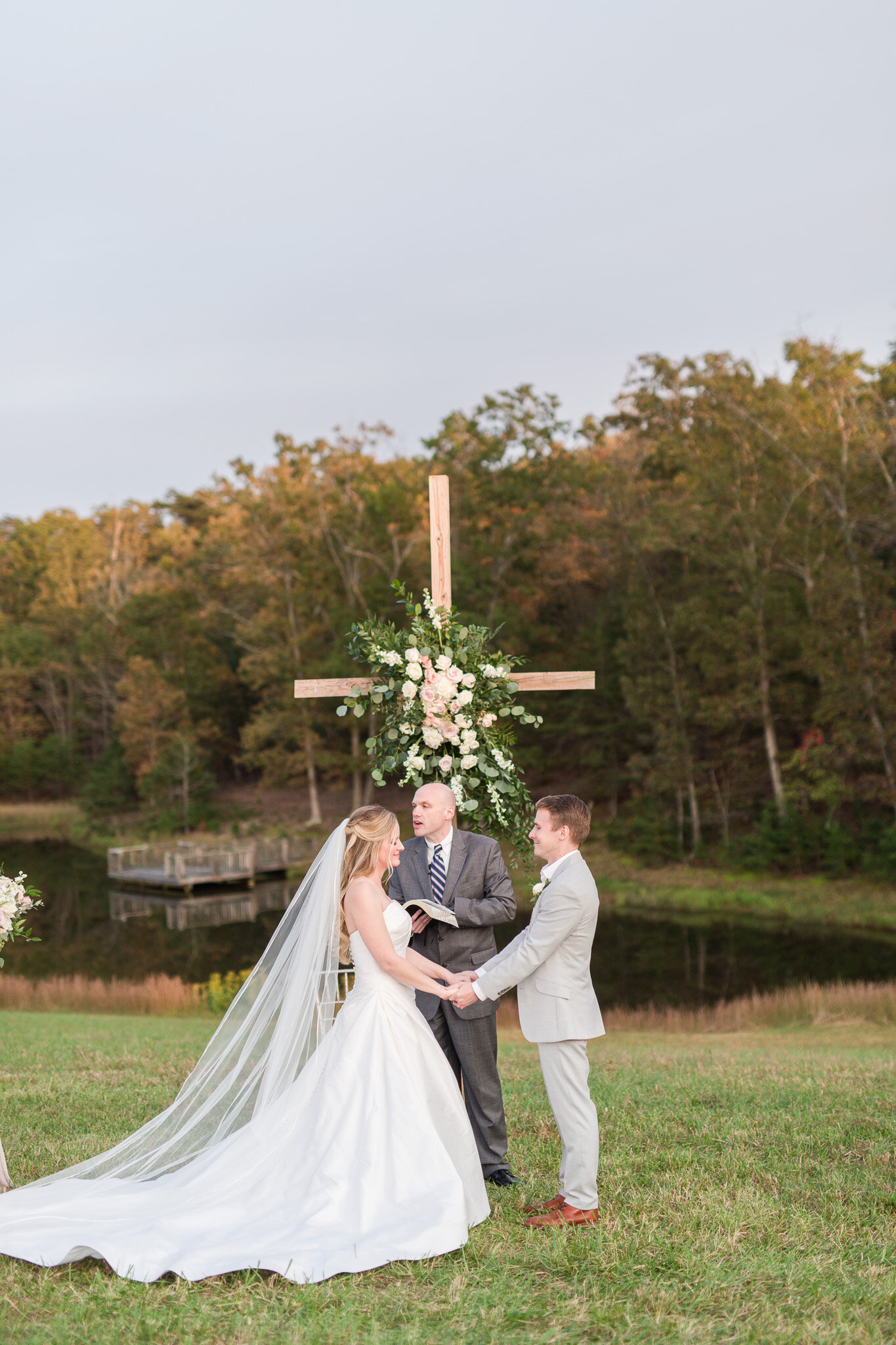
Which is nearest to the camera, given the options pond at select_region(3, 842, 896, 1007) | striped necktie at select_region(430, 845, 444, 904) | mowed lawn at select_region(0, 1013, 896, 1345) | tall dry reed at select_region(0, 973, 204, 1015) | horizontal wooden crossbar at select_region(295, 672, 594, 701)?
mowed lawn at select_region(0, 1013, 896, 1345)

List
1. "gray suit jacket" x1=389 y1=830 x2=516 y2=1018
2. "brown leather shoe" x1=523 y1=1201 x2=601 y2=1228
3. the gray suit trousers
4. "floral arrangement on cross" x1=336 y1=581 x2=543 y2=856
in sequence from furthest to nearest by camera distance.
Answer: "floral arrangement on cross" x1=336 y1=581 x2=543 y2=856 → "gray suit jacket" x1=389 y1=830 x2=516 y2=1018 → the gray suit trousers → "brown leather shoe" x1=523 y1=1201 x2=601 y2=1228

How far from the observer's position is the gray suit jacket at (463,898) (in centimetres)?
596

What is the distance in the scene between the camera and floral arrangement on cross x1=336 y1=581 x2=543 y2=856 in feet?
21.1

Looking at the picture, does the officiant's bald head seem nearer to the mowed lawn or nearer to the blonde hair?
the blonde hair

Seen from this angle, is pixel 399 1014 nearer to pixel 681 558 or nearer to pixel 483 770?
pixel 483 770

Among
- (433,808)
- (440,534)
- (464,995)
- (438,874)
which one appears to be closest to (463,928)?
(438,874)

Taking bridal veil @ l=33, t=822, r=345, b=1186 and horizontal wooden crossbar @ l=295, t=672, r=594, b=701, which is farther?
horizontal wooden crossbar @ l=295, t=672, r=594, b=701

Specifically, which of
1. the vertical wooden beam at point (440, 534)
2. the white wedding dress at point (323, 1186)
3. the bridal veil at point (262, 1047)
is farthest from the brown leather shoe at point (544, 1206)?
the vertical wooden beam at point (440, 534)

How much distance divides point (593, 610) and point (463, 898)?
3686 cm

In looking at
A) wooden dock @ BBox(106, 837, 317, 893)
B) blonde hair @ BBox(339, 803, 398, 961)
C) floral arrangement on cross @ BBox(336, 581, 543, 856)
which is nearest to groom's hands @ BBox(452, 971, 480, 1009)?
blonde hair @ BBox(339, 803, 398, 961)

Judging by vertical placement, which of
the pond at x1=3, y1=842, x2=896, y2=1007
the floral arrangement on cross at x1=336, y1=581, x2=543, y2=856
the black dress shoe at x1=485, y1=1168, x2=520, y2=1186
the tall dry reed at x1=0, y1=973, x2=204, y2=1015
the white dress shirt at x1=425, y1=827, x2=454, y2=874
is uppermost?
the floral arrangement on cross at x1=336, y1=581, x2=543, y2=856

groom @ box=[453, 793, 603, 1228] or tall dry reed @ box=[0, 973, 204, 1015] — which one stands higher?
groom @ box=[453, 793, 603, 1228]

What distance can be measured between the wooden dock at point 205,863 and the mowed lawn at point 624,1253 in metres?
26.0

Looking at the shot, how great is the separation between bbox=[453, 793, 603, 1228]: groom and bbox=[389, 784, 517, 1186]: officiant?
63 cm
